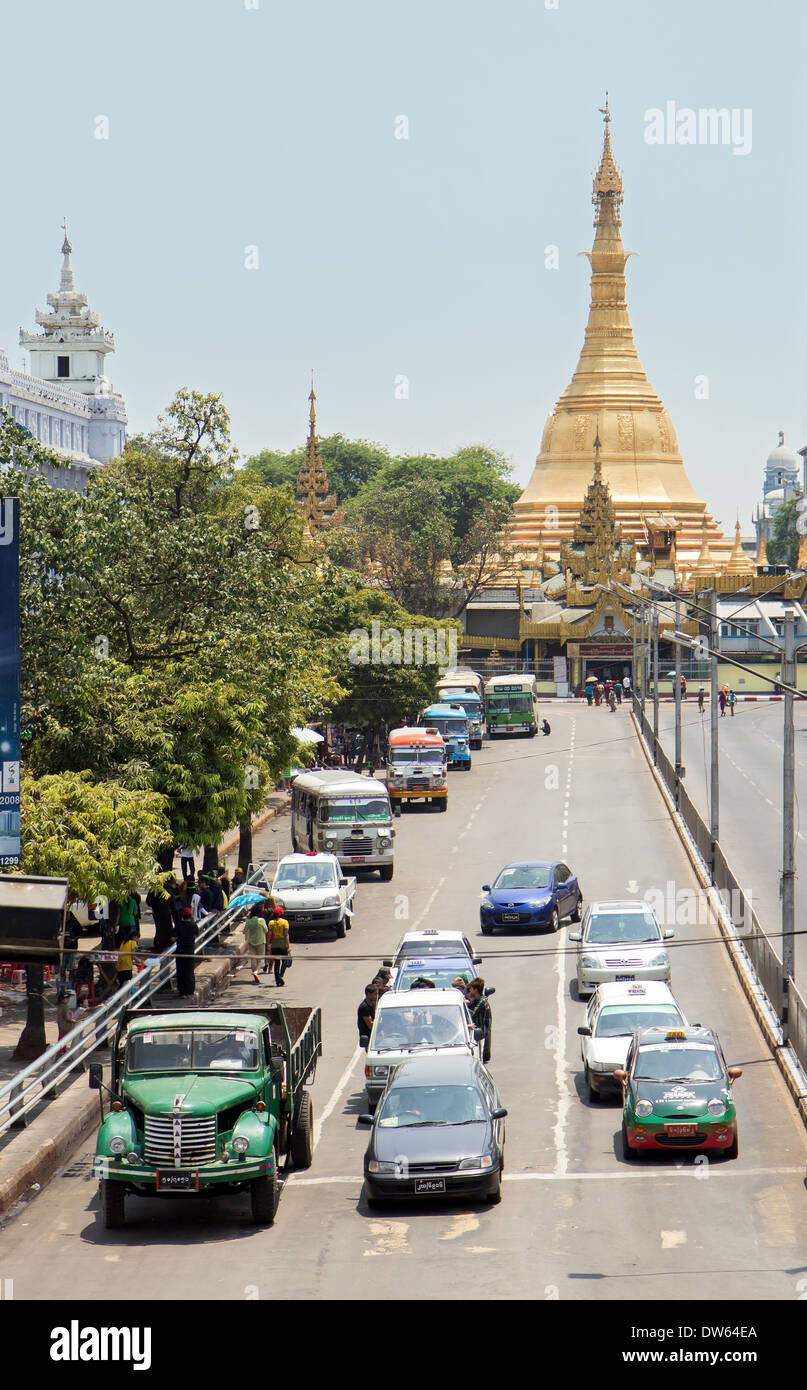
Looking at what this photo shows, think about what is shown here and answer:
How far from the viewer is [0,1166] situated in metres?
22.0

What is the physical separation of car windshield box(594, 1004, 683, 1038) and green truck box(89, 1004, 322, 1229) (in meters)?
6.55

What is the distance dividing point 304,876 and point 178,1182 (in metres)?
20.7

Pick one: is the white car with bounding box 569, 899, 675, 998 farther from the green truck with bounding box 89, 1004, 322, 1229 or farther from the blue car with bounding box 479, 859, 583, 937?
the green truck with bounding box 89, 1004, 322, 1229

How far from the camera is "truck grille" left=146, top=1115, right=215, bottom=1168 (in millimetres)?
19953

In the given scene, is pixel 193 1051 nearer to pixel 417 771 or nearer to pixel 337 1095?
pixel 337 1095

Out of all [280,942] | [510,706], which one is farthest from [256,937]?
[510,706]

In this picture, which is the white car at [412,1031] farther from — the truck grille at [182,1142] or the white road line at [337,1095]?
the truck grille at [182,1142]

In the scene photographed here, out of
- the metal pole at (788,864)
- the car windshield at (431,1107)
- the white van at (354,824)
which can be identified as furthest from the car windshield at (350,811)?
the car windshield at (431,1107)

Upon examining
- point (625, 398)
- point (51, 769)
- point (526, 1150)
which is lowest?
point (526, 1150)

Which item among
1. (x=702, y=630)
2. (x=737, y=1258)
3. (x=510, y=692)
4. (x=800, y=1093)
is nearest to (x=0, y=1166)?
(x=737, y=1258)

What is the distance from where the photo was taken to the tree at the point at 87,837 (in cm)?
2828

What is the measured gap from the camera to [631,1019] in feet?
90.2

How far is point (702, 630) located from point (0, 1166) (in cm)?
8033

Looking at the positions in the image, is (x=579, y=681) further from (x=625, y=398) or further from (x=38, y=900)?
(x=38, y=900)
